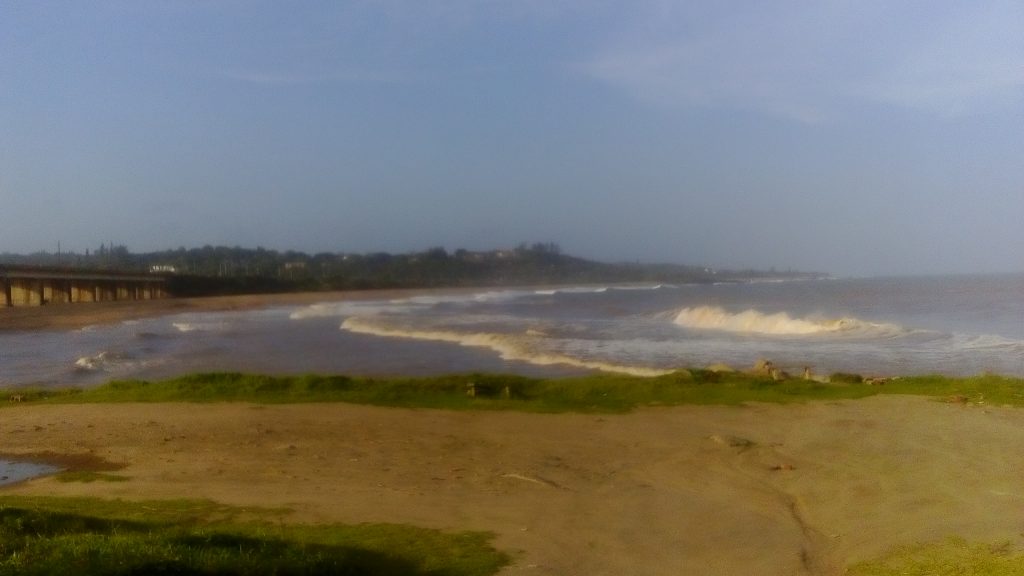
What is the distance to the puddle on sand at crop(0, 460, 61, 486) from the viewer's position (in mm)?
11328

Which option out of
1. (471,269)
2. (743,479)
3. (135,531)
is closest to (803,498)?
(743,479)

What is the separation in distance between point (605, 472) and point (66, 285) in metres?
86.0

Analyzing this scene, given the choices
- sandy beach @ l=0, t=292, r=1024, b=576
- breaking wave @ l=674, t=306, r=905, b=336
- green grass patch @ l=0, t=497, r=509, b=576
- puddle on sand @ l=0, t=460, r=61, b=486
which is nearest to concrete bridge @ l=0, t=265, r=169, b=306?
breaking wave @ l=674, t=306, r=905, b=336

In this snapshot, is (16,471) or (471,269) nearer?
(16,471)

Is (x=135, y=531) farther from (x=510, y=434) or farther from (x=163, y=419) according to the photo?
(x=163, y=419)

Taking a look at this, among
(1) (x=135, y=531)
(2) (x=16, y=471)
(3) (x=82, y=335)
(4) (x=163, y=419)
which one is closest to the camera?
(1) (x=135, y=531)

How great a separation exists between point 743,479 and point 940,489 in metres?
2.19

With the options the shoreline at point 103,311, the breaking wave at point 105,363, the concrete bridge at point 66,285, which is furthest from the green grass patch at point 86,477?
the concrete bridge at point 66,285

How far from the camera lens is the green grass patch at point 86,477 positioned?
1096 cm

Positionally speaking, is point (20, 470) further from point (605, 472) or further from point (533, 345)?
point (533, 345)

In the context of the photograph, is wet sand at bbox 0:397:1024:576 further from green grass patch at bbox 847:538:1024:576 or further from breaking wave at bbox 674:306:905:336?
breaking wave at bbox 674:306:905:336

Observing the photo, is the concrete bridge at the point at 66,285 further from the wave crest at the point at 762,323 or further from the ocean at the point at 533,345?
the wave crest at the point at 762,323

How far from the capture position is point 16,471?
11.8m

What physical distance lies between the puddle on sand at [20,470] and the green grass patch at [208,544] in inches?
83.7
